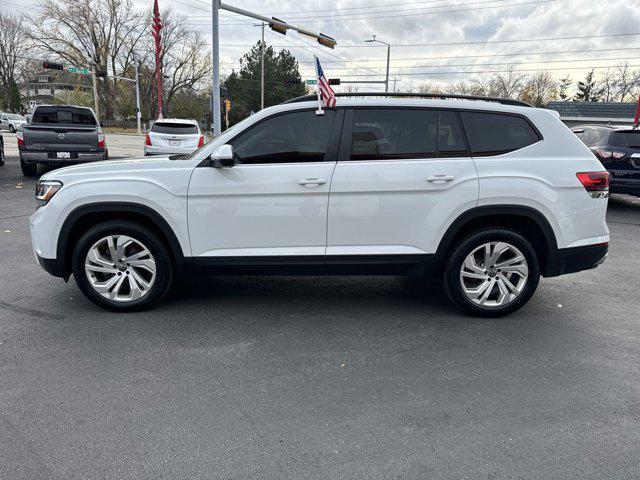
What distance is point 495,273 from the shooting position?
A: 423 centimetres

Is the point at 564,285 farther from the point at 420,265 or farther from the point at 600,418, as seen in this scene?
the point at 600,418

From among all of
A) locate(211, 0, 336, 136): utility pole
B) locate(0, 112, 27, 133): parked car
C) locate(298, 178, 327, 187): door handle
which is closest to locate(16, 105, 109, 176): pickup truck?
locate(211, 0, 336, 136): utility pole

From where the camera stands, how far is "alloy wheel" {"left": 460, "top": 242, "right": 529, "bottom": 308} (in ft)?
13.8

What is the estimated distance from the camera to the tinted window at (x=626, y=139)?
9415mm

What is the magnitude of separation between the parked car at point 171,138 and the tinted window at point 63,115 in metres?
1.57

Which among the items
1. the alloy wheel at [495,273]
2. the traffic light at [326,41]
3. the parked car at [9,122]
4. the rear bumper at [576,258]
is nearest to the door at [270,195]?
the alloy wheel at [495,273]

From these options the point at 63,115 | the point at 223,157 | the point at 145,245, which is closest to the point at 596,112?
the point at 63,115

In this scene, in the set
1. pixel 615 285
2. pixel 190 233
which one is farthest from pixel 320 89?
pixel 615 285

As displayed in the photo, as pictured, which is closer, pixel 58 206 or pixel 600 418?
pixel 600 418

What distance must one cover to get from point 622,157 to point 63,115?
12789 mm

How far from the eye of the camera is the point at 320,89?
13.5ft

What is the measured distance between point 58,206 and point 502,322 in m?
3.96

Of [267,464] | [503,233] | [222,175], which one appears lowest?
[267,464]

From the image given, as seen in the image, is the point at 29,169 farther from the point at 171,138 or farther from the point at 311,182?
the point at 311,182
